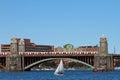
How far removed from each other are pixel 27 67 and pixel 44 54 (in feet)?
24.6

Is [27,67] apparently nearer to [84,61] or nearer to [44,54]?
[44,54]

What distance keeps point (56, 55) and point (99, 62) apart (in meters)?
15.0

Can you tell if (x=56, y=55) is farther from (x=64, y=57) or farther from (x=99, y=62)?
(x=99, y=62)

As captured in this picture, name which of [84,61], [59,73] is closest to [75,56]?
[84,61]

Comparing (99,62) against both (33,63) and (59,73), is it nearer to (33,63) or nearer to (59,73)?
(33,63)

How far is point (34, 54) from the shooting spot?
198625 millimetres

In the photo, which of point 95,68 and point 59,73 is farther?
point 95,68

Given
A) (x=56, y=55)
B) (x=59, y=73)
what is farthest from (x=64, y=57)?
(x=59, y=73)

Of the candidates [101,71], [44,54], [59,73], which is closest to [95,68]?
[101,71]

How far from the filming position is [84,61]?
Result: 197250 millimetres

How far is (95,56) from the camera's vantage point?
19862 cm

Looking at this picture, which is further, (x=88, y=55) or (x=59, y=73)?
(x=88, y=55)

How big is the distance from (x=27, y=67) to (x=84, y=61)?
19.7m

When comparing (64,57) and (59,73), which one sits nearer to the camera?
(59,73)
